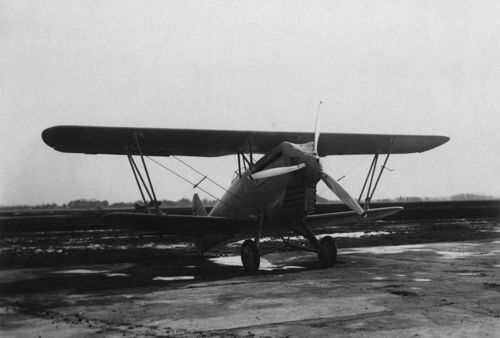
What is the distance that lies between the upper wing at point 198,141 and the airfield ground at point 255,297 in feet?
9.55

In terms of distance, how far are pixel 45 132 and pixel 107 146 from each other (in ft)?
5.30

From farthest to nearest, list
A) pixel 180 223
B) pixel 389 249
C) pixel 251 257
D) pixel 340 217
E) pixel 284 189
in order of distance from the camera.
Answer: pixel 389 249 < pixel 340 217 < pixel 180 223 < pixel 284 189 < pixel 251 257

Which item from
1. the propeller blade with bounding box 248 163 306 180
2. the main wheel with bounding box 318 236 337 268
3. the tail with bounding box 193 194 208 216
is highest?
the propeller blade with bounding box 248 163 306 180

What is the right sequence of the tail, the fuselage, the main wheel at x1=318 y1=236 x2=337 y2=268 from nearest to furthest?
the fuselage
the main wheel at x1=318 y1=236 x2=337 y2=268
the tail

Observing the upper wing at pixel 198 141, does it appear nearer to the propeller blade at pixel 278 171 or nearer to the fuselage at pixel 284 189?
the fuselage at pixel 284 189

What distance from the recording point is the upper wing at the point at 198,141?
1119 centimetres

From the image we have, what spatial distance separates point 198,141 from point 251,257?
3.39 m

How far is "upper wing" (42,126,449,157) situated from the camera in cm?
1119

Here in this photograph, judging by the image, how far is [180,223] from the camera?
11.2 meters

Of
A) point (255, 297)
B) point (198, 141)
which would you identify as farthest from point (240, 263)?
point (255, 297)

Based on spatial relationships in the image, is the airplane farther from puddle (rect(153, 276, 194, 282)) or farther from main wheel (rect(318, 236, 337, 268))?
puddle (rect(153, 276, 194, 282))

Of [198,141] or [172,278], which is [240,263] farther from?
[198,141]

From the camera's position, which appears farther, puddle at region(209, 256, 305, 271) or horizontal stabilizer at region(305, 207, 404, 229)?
horizontal stabilizer at region(305, 207, 404, 229)

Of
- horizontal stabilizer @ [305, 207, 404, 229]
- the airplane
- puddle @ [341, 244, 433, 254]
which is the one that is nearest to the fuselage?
the airplane
